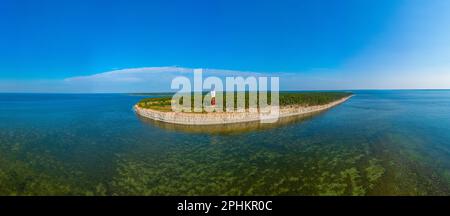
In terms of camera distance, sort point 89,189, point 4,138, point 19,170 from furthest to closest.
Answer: point 4,138 → point 19,170 → point 89,189

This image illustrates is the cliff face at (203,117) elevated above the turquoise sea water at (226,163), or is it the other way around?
the cliff face at (203,117)

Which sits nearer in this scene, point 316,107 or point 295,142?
point 295,142

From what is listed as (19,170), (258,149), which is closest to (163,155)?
(258,149)

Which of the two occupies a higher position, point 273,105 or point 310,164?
point 273,105

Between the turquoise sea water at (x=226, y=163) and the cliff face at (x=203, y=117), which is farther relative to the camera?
the cliff face at (x=203, y=117)

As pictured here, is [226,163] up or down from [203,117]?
down

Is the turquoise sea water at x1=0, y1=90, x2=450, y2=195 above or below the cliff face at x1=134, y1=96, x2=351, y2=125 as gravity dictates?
below

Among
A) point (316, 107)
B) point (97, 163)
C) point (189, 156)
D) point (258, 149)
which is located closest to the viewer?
point (97, 163)

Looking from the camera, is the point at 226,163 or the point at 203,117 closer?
the point at 226,163

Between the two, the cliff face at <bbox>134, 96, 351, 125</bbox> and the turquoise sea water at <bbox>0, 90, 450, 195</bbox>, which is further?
the cliff face at <bbox>134, 96, 351, 125</bbox>
